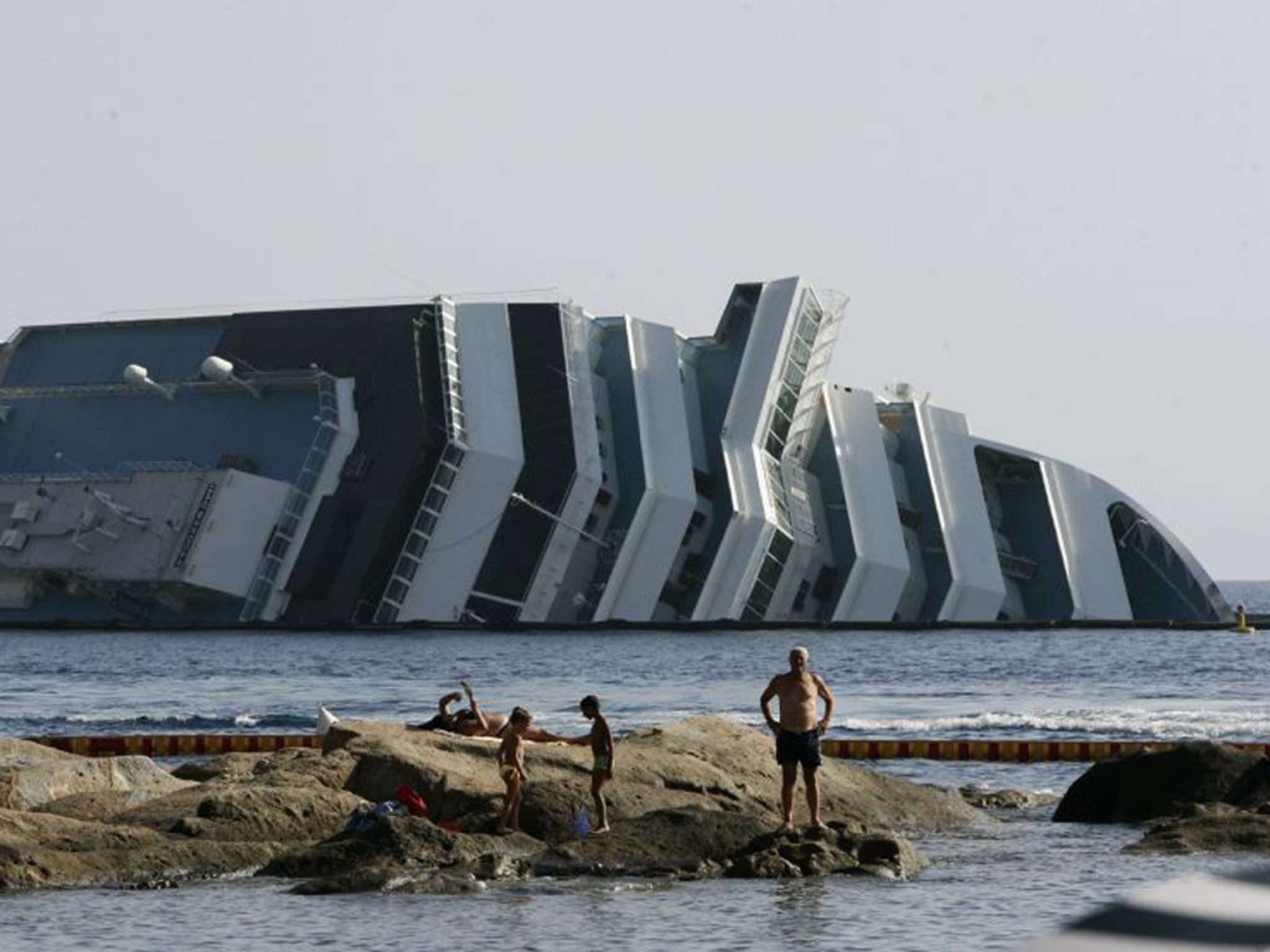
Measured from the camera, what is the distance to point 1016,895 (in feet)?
61.4

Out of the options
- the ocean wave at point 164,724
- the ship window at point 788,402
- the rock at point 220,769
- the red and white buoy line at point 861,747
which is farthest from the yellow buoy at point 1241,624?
the rock at point 220,769

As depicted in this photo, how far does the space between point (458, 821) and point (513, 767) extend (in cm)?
113

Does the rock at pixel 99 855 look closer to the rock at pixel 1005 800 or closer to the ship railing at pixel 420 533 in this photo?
the rock at pixel 1005 800

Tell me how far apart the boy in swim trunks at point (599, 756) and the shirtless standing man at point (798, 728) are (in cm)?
142

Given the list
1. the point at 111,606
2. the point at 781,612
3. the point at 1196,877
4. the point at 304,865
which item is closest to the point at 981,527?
the point at 781,612

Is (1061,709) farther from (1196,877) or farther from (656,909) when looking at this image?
(1196,877)

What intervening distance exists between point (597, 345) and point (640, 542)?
7868 mm

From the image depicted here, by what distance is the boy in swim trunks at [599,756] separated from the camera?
21.4 meters

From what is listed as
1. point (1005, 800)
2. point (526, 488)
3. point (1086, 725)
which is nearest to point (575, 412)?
point (526, 488)

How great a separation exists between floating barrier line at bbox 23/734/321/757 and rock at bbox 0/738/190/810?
10918 millimetres

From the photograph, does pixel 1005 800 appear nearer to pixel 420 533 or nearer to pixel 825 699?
pixel 825 699

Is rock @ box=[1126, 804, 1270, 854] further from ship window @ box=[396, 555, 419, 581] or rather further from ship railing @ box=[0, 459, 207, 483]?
ship railing @ box=[0, 459, 207, 483]

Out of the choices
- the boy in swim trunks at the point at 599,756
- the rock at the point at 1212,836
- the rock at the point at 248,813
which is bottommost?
the rock at the point at 248,813

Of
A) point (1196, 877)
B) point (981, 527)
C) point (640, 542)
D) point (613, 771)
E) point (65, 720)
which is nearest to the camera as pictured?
point (1196, 877)
